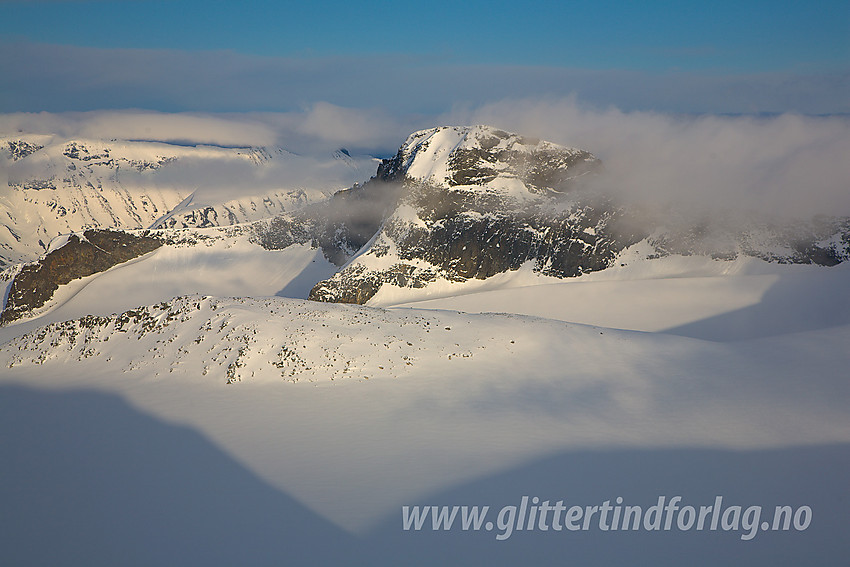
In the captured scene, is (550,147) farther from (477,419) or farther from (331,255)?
(477,419)

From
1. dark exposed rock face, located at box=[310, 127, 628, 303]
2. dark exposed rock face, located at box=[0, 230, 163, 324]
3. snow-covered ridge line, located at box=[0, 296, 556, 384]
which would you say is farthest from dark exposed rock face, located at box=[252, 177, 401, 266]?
snow-covered ridge line, located at box=[0, 296, 556, 384]

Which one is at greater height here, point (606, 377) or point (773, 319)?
point (606, 377)

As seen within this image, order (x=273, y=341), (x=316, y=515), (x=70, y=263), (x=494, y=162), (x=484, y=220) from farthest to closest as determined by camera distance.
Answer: (x=494, y=162), (x=70, y=263), (x=484, y=220), (x=273, y=341), (x=316, y=515)

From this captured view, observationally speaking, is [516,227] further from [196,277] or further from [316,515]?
[316,515]

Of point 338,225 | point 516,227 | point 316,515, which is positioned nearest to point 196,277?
point 338,225

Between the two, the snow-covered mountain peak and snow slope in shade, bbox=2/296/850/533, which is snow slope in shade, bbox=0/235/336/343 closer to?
the snow-covered mountain peak

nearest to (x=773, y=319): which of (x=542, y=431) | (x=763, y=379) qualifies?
(x=763, y=379)
